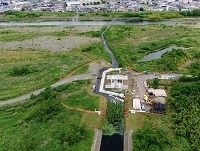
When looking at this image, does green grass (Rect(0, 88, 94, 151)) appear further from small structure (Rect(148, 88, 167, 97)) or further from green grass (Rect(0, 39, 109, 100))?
small structure (Rect(148, 88, 167, 97))

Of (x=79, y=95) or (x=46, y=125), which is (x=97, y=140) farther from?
(x=79, y=95)

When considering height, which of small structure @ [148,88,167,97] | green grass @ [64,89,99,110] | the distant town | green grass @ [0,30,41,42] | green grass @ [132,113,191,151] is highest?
the distant town

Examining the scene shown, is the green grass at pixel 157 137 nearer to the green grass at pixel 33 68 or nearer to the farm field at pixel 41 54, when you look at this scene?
the farm field at pixel 41 54

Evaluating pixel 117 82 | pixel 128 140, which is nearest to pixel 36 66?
pixel 117 82

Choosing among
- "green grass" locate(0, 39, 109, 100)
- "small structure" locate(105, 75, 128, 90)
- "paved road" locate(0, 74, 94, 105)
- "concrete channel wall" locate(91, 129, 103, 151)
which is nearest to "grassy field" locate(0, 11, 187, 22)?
"green grass" locate(0, 39, 109, 100)

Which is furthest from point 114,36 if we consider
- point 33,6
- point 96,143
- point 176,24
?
point 33,6

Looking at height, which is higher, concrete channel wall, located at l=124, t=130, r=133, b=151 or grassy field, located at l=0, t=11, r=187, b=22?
grassy field, located at l=0, t=11, r=187, b=22

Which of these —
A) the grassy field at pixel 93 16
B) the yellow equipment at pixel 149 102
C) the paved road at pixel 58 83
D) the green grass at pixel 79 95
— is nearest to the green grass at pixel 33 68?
the paved road at pixel 58 83
